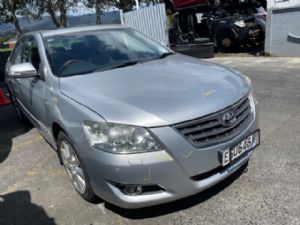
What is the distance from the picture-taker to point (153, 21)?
13.0m

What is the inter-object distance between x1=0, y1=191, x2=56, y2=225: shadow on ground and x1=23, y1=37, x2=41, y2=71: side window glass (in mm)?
1435

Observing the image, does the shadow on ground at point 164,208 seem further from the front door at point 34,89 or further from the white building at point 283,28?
the white building at point 283,28

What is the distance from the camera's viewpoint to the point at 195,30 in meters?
12.6

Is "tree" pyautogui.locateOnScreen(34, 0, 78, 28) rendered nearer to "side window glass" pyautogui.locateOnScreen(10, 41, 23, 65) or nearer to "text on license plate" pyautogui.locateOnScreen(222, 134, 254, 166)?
"side window glass" pyautogui.locateOnScreen(10, 41, 23, 65)

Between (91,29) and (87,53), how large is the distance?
2.00 ft

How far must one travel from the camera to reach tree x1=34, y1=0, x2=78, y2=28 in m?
23.5

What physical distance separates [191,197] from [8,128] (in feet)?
13.3

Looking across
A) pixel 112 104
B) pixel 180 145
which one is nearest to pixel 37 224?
pixel 112 104

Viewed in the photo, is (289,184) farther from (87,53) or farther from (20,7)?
(20,7)

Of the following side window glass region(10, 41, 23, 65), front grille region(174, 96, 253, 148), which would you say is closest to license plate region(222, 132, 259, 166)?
front grille region(174, 96, 253, 148)

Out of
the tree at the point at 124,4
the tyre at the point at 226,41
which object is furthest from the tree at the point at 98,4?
the tyre at the point at 226,41

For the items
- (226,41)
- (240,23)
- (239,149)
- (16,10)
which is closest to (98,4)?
(16,10)

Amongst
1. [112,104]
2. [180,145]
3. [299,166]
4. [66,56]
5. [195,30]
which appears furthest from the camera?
[195,30]

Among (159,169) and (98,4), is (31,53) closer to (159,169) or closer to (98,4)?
(159,169)
